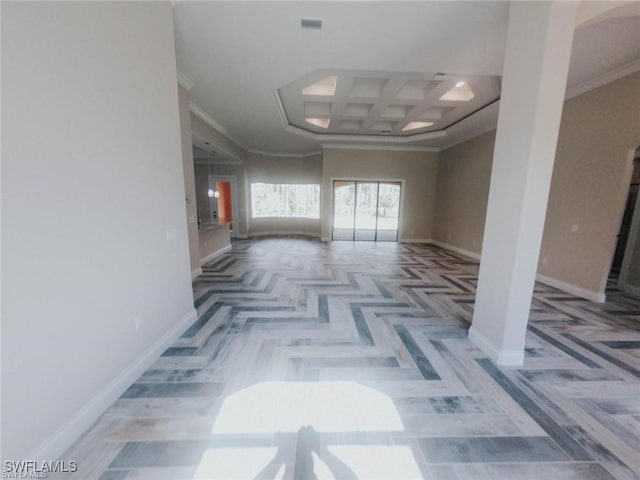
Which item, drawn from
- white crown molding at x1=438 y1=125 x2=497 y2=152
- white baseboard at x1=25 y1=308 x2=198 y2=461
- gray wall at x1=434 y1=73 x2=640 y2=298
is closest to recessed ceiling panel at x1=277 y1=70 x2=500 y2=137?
white crown molding at x1=438 y1=125 x2=497 y2=152

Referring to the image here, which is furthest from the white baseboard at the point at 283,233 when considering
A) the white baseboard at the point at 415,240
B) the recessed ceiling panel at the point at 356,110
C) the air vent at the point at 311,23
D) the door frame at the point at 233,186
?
the air vent at the point at 311,23

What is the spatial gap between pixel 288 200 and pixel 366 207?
3.36m

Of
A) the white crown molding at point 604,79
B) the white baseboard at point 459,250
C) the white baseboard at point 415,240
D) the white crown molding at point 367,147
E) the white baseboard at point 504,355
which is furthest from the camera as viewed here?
the white baseboard at point 415,240

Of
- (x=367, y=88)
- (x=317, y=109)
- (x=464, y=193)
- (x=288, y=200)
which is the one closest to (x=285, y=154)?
(x=288, y=200)

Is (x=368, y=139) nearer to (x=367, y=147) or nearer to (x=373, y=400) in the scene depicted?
(x=367, y=147)

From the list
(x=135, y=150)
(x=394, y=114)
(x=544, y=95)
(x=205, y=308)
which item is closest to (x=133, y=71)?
(x=135, y=150)

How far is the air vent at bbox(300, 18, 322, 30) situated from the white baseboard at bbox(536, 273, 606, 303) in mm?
5341

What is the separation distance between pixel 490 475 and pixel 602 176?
4.56m

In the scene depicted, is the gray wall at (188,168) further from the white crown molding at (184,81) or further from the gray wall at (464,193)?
the gray wall at (464,193)

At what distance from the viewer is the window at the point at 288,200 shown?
9.75 m

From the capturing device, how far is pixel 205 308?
3.19m

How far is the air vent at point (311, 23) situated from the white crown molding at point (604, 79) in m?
4.14

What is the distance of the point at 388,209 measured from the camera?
8508 mm

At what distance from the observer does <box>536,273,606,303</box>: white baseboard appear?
3.58 meters
